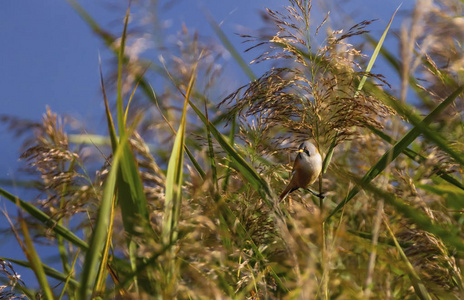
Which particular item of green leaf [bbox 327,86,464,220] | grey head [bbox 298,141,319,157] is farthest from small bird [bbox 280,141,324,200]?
green leaf [bbox 327,86,464,220]

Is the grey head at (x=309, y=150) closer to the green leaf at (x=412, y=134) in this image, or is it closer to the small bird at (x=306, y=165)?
the small bird at (x=306, y=165)

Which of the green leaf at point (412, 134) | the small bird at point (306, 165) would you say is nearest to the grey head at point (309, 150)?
the small bird at point (306, 165)

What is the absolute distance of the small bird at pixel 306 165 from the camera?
1.57 meters

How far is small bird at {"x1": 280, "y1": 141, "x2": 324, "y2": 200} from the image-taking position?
1.57 m

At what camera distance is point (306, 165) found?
1575mm

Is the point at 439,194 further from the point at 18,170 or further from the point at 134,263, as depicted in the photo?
the point at 18,170

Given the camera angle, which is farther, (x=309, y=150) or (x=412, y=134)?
→ (x=309, y=150)

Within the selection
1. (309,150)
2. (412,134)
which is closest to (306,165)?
(309,150)

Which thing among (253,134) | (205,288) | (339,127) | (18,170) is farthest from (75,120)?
(205,288)

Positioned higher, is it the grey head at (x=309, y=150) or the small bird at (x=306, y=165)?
the grey head at (x=309, y=150)

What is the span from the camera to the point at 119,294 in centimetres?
126

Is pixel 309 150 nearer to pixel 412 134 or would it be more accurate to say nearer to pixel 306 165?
pixel 306 165

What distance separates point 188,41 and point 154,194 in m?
0.95

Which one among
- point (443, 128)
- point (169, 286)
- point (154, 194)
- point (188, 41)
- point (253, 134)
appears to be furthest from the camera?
point (188, 41)
